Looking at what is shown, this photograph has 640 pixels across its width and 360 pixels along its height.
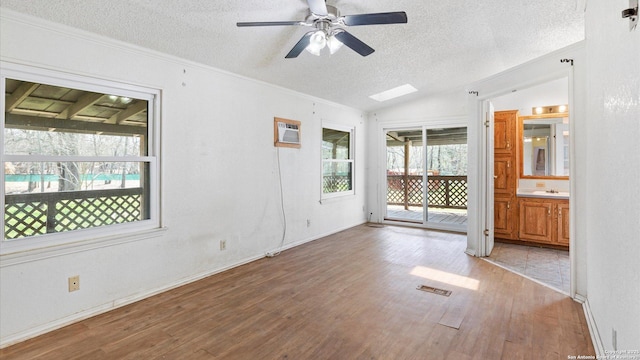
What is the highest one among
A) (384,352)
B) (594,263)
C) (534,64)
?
(534,64)

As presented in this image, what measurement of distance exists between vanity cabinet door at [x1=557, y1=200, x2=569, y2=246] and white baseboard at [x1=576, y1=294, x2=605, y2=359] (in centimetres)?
210

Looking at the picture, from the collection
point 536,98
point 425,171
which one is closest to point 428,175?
point 425,171

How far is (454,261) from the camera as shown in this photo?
3.91 metres

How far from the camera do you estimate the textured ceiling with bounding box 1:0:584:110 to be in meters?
2.35

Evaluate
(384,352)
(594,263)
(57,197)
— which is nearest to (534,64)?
(594,263)

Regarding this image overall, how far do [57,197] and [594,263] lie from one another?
4197 millimetres

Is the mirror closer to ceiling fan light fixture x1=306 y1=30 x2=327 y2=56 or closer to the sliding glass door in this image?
the sliding glass door

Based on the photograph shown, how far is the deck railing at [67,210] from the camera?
2.23 m

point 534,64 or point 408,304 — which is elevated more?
point 534,64

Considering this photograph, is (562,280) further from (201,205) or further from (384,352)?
(201,205)

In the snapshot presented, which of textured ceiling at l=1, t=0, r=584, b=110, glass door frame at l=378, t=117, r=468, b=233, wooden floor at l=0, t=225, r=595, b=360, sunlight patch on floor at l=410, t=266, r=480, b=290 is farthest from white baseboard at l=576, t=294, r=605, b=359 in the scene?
glass door frame at l=378, t=117, r=468, b=233

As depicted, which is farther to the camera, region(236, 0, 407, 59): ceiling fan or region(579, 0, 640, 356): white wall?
region(236, 0, 407, 59): ceiling fan

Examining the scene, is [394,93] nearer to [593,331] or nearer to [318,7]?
[318,7]

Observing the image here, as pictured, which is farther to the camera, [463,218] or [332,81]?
[463,218]
